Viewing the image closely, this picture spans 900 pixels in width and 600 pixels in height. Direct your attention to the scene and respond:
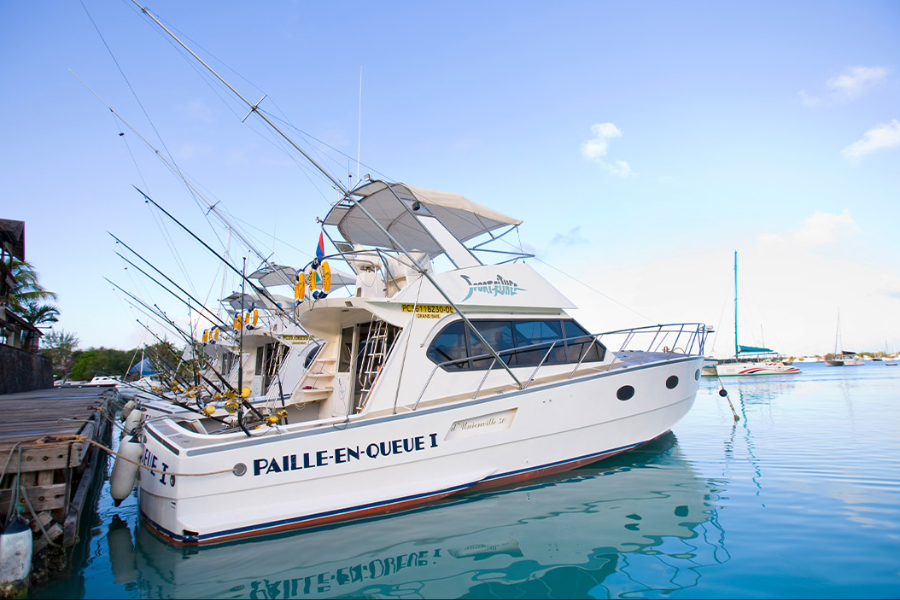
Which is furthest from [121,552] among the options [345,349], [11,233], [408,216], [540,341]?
[11,233]

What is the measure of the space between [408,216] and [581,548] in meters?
5.20

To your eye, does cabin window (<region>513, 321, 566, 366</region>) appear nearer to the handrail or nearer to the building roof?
the handrail

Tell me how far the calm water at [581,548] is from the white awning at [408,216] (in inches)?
142

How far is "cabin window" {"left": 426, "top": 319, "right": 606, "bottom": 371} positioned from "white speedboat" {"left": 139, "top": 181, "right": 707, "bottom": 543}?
2cm

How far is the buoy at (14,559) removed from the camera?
11.9 ft

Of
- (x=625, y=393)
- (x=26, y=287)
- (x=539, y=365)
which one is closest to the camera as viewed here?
(x=539, y=365)

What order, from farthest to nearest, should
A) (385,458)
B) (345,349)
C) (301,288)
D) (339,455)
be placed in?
(345,349)
(301,288)
(385,458)
(339,455)

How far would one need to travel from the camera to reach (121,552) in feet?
16.1

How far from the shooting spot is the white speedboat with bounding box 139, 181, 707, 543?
505 cm

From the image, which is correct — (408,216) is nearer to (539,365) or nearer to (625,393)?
(539,365)

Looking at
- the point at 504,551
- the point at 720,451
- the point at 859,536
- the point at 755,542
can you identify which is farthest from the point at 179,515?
the point at 720,451

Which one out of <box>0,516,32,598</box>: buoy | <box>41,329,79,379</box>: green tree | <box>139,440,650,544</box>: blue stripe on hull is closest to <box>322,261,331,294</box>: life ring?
<box>139,440,650,544</box>: blue stripe on hull

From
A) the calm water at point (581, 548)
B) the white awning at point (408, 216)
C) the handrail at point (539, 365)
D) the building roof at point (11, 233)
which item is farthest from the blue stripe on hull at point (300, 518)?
the building roof at point (11, 233)

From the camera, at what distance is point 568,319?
25.3ft
